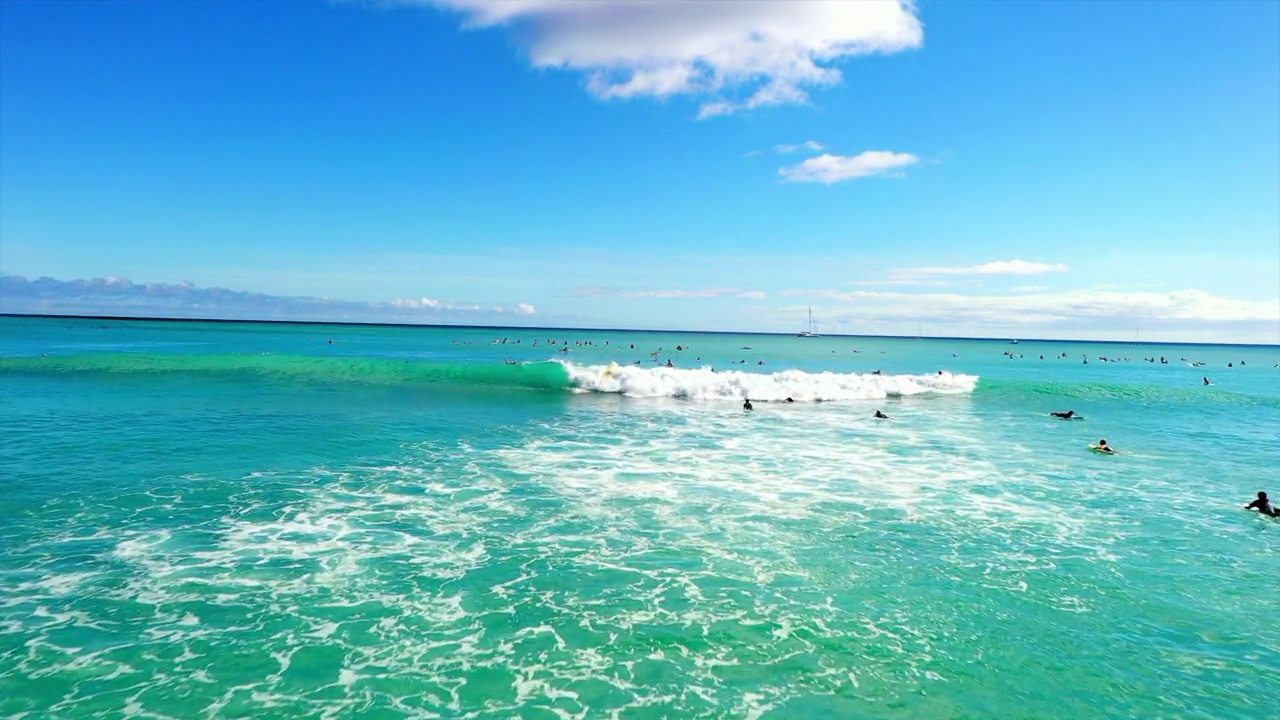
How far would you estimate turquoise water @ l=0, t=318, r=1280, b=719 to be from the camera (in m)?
9.58

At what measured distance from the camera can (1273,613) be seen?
41.1 feet

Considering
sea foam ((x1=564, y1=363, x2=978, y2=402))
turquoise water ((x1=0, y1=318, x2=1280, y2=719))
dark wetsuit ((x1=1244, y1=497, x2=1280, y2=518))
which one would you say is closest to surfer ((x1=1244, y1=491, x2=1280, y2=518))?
dark wetsuit ((x1=1244, y1=497, x2=1280, y2=518))

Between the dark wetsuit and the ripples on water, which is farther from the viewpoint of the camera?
the dark wetsuit

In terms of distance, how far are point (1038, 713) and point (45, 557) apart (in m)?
18.4

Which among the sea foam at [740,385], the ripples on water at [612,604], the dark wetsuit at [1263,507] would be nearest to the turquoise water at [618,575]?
the ripples on water at [612,604]

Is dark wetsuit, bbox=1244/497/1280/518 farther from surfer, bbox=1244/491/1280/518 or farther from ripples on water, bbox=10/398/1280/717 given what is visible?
ripples on water, bbox=10/398/1280/717

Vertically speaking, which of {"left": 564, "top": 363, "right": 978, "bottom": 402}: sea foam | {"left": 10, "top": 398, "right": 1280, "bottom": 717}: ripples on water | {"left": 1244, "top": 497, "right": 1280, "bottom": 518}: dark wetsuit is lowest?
{"left": 10, "top": 398, "right": 1280, "bottom": 717}: ripples on water

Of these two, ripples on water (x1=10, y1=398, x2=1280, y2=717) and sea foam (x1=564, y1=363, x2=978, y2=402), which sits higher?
sea foam (x1=564, y1=363, x2=978, y2=402)

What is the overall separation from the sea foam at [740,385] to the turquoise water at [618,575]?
16.8 m

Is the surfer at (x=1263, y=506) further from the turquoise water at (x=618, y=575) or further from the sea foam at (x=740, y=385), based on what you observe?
the sea foam at (x=740, y=385)

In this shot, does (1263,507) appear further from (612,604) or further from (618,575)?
(612,604)

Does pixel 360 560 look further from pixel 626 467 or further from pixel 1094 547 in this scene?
pixel 1094 547

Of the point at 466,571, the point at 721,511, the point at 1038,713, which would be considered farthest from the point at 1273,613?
the point at 466,571

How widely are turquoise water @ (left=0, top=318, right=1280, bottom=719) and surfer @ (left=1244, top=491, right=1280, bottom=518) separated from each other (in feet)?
2.57
